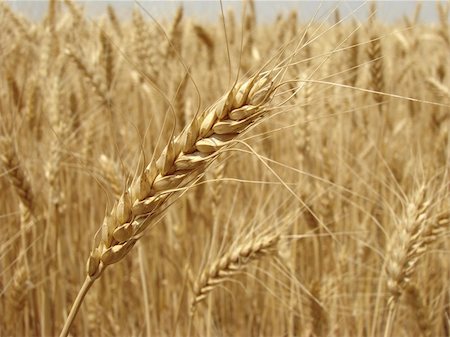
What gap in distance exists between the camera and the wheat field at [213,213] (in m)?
1.04

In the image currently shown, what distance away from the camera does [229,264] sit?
115 centimetres

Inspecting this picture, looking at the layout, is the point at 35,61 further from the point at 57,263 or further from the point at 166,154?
the point at 166,154

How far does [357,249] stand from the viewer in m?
1.75

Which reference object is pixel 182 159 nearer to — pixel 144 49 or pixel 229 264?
pixel 229 264

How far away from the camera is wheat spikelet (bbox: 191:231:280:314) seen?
1.14 m

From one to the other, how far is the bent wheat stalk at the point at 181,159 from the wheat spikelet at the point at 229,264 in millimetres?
522

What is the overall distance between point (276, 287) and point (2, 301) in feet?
2.61

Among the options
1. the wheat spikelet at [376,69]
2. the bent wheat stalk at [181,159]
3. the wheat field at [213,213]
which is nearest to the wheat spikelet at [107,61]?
the wheat field at [213,213]

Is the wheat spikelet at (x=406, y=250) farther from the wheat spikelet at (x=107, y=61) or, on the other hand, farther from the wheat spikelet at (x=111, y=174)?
the wheat spikelet at (x=107, y=61)

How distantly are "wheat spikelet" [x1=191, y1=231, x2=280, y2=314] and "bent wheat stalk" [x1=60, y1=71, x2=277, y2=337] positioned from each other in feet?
1.71

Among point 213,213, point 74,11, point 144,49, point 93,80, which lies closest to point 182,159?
point 213,213

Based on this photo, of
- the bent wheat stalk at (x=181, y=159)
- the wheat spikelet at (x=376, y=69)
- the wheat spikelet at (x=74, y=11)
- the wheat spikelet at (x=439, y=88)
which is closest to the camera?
the bent wheat stalk at (x=181, y=159)

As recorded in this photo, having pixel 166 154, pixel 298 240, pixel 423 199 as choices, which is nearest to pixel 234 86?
pixel 166 154

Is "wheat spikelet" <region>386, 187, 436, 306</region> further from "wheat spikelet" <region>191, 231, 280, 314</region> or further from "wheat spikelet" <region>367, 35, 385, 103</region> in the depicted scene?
"wheat spikelet" <region>367, 35, 385, 103</region>
